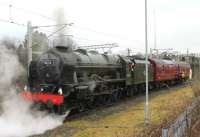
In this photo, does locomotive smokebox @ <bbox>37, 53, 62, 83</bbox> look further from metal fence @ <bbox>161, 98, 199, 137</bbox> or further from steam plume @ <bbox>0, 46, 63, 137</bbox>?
metal fence @ <bbox>161, 98, 199, 137</bbox>

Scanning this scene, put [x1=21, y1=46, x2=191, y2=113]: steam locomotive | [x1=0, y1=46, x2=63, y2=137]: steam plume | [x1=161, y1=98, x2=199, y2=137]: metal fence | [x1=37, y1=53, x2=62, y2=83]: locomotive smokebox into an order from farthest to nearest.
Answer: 1. [x1=37, y1=53, x2=62, y2=83]: locomotive smokebox
2. [x1=21, y1=46, x2=191, y2=113]: steam locomotive
3. [x1=0, y1=46, x2=63, y2=137]: steam plume
4. [x1=161, y1=98, x2=199, y2=137]: metal fence

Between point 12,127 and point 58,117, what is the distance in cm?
265

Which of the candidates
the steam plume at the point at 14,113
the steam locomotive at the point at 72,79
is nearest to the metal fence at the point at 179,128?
the steam plume at the point at 14,113

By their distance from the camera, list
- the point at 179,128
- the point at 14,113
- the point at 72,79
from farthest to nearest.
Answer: the point at 72,79, the point at 14,113, the point at 179,128

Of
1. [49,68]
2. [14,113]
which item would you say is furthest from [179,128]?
[49,68]

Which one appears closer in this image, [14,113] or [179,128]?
[179,128]

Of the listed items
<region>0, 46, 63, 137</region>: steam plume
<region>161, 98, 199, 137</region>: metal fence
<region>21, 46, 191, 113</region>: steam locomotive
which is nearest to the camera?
<region>161, 98, 199, 137</region>: metal fence

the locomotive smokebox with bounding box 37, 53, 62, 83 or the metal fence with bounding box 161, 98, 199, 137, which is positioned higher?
the locomotive smokebox with bounding box 37, 53, 62, 83

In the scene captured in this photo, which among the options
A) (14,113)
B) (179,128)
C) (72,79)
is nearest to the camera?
(179,128)

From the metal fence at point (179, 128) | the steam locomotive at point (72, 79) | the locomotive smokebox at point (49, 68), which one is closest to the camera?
the metal fence at point (179, 128)

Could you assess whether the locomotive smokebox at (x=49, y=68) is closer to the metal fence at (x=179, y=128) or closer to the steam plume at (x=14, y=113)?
the steam plume at (x=14, y=113)

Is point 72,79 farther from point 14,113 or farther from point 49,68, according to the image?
point 14,113

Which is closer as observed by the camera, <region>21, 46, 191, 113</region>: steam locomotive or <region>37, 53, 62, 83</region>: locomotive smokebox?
<region>21, 46, 191, 113</region>: steam locomotive

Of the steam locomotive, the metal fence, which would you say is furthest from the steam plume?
the metal fence
